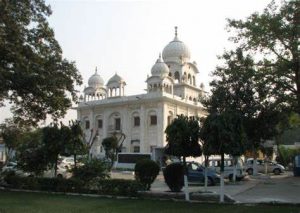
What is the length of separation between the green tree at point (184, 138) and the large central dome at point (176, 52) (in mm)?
47809

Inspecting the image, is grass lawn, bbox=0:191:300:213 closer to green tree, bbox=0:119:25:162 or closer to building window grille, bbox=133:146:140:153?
green tree, bbox=0:119:25:162

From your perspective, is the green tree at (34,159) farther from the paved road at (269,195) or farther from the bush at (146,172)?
the paved road at (269,195)

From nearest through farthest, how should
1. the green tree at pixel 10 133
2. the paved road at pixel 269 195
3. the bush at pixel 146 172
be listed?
the paved road at pixel 269 195 < the bush at pixel 146 172 < the green tree at pixel 10 133

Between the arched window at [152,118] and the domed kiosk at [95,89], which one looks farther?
the domed kiosk at [95,89]

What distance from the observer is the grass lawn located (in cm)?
1252

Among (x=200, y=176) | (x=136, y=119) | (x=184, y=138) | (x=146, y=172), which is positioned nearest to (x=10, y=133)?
(x=136, y=119)

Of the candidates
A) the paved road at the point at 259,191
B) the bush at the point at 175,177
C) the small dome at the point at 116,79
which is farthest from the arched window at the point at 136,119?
the bush at the point at 175,177


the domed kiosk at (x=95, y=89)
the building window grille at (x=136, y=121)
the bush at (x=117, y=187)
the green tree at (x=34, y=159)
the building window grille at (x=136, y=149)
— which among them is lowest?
the bush at (x=117, y=187)

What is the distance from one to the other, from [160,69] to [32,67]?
131 ft

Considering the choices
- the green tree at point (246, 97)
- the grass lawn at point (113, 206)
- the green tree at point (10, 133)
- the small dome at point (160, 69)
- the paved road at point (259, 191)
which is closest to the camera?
the grass lawn at point (113, 206)

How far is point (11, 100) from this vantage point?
71.2 feet

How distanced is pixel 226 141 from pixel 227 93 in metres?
12.5

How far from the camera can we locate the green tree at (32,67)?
62.1 ft

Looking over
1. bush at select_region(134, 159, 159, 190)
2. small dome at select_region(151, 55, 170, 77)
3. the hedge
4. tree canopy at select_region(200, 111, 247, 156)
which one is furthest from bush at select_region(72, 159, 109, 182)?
small dome at select_region(151, 55, 170, 77)
